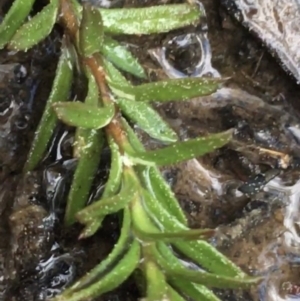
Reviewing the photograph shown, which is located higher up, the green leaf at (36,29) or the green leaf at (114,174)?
the green leaf at (36,29)

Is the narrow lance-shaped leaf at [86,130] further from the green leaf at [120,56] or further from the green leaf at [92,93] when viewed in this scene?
the green leaf at [120,56]

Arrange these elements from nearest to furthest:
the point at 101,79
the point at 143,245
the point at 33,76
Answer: the point at 143,245 → the point at 101,79 → the point at 33,76

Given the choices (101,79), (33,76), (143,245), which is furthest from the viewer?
(33,76)

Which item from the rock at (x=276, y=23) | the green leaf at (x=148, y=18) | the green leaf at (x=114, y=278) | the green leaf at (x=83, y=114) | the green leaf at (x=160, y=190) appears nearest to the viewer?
the green leaf at (x=114, y=278)

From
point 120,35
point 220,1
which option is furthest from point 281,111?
point 120,35

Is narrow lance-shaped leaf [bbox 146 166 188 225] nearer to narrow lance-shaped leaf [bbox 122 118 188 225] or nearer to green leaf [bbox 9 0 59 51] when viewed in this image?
narrow lance-shaped leaf [bbox 122 118 188 225]

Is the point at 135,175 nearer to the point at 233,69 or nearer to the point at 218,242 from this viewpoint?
the point at 218,242

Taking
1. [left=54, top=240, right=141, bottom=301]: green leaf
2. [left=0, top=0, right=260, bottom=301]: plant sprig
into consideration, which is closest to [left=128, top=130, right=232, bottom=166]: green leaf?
[left=0, top=0, right=260, bottom=301]: plant sprig

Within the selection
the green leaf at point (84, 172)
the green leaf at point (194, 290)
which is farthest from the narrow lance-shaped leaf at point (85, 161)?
the green leaf at point (194, 290)
